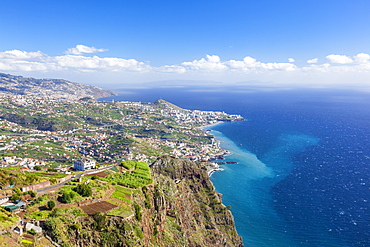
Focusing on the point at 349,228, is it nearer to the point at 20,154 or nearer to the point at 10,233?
the point at 10,233

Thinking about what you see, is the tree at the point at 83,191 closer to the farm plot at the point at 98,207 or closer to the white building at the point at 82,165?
the farm plot at the point at 98,207

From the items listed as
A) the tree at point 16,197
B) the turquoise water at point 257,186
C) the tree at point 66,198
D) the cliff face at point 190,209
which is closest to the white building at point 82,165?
the cliff face at point 190,209

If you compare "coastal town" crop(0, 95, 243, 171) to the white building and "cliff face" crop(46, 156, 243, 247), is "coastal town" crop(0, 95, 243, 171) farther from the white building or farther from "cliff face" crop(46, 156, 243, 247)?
"cliff face" crop(46, 156, 243, 247)

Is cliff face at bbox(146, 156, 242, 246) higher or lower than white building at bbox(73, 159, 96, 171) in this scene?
lower

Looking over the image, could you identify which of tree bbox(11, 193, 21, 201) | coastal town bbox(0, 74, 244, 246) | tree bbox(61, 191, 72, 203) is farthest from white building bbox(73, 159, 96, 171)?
tree bbox(61, 191, 72, 203)

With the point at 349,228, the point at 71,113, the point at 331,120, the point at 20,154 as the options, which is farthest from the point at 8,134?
the point at 331,120

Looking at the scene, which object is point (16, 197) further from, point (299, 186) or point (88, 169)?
point (299, 186)
